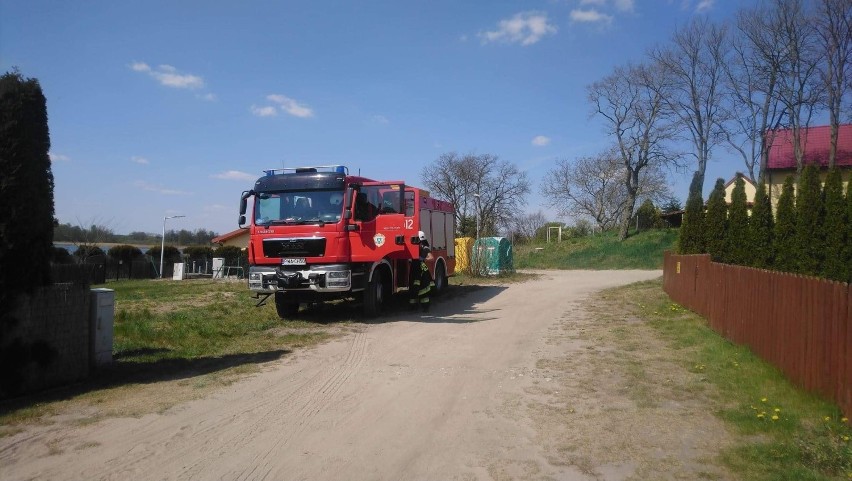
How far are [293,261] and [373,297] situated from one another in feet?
7.00

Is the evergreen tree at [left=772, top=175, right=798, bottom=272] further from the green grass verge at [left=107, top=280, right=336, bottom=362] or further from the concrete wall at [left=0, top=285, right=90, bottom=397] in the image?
the concrete wall at [left=0, top=285, right=90, bottom=397]

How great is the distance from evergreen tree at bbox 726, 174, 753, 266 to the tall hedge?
16951 millimetres

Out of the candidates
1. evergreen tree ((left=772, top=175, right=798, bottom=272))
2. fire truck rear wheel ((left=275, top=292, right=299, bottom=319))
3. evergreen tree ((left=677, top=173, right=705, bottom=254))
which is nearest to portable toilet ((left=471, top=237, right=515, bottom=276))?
evergreen tree ((left=677, top=173, right=705, bottom=254))

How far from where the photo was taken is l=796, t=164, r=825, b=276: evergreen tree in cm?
1438

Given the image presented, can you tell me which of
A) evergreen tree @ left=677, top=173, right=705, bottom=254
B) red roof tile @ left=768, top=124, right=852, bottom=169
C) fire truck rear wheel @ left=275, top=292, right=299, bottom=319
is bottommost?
fire truck rear wheel @ left=275, top=292, right=299, bottom=319

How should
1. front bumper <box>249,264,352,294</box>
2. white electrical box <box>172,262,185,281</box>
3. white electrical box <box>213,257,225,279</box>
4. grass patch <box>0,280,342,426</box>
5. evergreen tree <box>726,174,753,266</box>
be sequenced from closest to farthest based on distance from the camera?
grass patch <box>0,280,342,426</box>, front bumper <box>249,264,352,294</box>, evergreen tree <box>726,174,753,266</box>, white electrical box <box>213,257,225,279</box>, white electrical box <box>172,262,185,281</box>

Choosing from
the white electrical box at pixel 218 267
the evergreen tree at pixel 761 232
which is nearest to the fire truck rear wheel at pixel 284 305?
the evergreen tree at pixel 761 232

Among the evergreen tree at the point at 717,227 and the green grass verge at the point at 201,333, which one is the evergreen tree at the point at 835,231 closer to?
the evergreen tree at the point at 717,227

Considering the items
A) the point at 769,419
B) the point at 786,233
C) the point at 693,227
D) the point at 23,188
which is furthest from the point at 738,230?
the point at 23,188

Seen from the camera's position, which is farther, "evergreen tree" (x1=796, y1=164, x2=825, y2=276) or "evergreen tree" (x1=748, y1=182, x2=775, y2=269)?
"evergreen tree" (x1=748, y1=182, x2=775, y2=269)

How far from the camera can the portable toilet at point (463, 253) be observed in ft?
93.9

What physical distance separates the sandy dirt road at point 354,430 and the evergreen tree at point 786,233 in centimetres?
859

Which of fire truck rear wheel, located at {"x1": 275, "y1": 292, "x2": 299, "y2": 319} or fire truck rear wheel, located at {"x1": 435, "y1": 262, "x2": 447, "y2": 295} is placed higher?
fire truck rear wheel, located at {"x1": 435, "y1": 262, "x2": 447, "y2": 295}

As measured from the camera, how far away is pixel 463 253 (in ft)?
96.1
